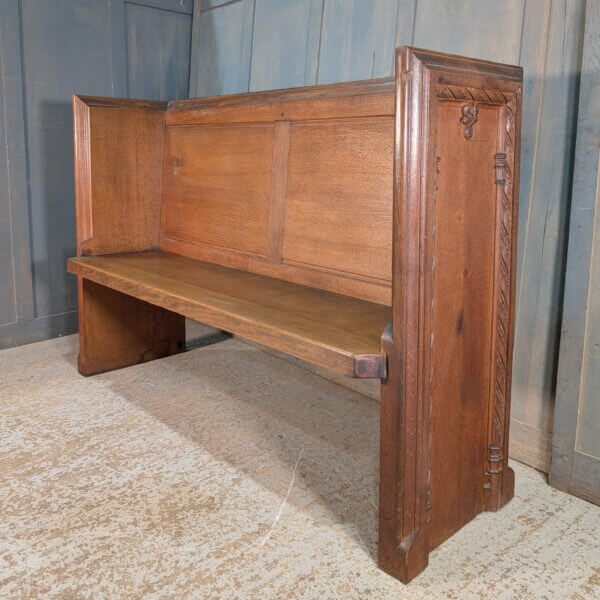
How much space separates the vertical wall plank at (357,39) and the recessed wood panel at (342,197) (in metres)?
0.49

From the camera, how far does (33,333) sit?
312cm

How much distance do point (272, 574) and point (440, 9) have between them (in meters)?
1.75

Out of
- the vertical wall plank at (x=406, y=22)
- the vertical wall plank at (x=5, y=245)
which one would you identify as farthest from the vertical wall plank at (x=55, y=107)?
the vertical wall plank at (x=406, y=22)

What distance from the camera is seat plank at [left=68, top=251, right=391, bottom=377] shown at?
1.49 metres

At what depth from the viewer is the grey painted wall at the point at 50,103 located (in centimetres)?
291

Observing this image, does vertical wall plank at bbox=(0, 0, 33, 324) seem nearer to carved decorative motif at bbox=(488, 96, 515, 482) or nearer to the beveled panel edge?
the beveled panel edge

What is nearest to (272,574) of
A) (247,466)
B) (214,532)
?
(214,532)

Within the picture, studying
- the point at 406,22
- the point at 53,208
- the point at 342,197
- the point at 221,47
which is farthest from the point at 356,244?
the point at 53,208

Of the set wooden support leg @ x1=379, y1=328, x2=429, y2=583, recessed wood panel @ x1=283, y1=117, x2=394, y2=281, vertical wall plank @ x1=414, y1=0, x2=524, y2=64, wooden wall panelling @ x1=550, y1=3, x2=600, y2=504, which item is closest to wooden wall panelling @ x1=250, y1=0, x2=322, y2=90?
vertical wall plank @ x1=414, y1=0, x2=524, y2=64

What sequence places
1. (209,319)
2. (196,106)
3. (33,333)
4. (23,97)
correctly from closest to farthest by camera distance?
(209,319)
(196,106)
(23,97)
(33,333)

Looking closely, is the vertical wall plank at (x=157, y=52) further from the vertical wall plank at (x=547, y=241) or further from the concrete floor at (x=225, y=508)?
the vertical wall plank at (x=547, y=241)

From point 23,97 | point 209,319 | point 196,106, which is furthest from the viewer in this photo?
point 23,97

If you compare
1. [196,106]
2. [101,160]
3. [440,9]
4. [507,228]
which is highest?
[440,9]

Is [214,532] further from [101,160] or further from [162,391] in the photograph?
[101,160]
